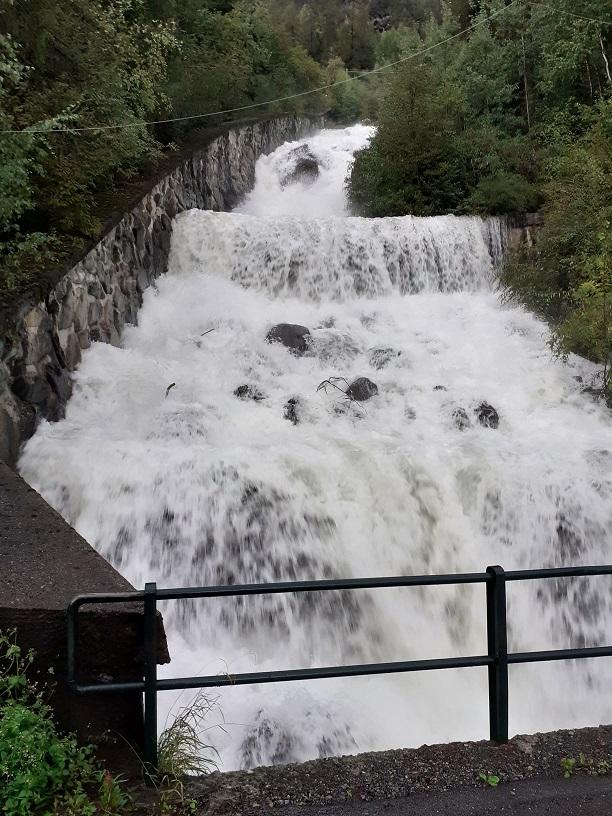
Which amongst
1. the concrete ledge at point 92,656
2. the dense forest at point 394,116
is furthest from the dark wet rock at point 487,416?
the concrete ledge at point 92,656

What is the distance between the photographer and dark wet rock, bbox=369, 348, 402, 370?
9805 millimetres

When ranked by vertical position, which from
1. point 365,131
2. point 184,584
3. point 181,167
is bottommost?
point 184,584

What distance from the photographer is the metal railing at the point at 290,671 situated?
7.62 ft

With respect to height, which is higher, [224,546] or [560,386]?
[560,386]

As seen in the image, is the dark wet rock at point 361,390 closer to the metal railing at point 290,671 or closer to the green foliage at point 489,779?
the metal railing at point 290,671

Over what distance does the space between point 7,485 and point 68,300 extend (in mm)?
4827

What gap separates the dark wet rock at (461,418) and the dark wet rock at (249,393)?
2544mm

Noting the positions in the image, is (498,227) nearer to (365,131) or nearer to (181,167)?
(181,167)

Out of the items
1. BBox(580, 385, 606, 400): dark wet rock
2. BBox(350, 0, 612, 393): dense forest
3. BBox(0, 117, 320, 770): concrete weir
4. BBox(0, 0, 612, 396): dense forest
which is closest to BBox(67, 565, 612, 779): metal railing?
BBox(0, 117, 320, 770): concrete weir

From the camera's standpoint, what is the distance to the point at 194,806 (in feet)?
7.67

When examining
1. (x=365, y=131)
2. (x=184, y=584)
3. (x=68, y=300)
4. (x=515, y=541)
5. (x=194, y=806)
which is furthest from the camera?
(x=365, y=131)

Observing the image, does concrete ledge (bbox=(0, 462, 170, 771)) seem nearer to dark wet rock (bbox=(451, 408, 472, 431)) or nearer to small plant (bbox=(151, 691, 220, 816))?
small plant (bbox=(151, 691, 220, 816))

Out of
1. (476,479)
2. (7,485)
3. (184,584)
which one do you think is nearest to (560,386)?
(476,479)

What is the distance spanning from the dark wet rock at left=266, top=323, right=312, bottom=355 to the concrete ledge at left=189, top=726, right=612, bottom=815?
7.58 m
